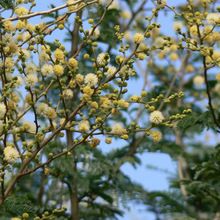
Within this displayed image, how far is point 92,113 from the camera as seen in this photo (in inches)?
85.4

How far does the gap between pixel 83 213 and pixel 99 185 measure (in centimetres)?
36

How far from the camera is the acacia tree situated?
213cm

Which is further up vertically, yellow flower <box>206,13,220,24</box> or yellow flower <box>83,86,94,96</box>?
yellow flower <box>206,13,220,24</box>

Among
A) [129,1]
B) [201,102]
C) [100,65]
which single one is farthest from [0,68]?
[201,102]

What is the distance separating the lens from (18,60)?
2.25 m

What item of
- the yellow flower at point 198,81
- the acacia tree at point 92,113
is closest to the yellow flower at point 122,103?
the acacia tree at point 92,113

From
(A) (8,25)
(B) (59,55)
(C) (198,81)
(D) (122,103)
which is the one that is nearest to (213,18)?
(D) (122,103)

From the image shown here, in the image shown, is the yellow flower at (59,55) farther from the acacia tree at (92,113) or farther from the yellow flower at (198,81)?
the yellow flower at (198,81)

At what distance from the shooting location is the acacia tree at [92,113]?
2.13 meters

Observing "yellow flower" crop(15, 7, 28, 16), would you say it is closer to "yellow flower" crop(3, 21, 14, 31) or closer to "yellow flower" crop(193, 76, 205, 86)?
"yellow flower" crop(3, 21, 14, 31)

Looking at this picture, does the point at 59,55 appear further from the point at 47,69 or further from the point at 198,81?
the point at 198,81

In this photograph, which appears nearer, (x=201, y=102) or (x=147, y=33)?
(x=147, y=33)

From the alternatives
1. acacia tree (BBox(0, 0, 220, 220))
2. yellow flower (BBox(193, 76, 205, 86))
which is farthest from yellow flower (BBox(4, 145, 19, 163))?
yellow flower (BBox(193, 76, 205, 86))

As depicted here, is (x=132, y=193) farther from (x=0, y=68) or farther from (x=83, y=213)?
(x=0, y=68)
